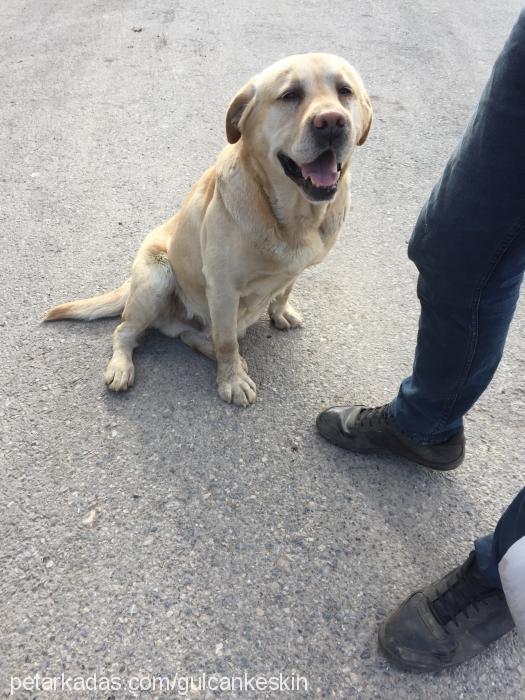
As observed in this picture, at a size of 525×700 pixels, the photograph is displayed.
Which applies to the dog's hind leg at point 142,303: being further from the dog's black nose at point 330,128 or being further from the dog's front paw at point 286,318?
the dog's black nose at point 330,128

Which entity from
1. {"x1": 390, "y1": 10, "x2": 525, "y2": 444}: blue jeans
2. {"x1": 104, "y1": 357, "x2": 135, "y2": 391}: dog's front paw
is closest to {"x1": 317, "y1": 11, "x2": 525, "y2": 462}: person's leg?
{"x1": 390, "y1": 10, "x2": 525, "y2": 444}: blue jeans

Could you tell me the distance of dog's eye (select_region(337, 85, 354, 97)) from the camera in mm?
2002

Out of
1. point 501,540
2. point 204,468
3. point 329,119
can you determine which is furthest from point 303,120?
point 501,540

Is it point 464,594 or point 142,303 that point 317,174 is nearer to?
point 142,303

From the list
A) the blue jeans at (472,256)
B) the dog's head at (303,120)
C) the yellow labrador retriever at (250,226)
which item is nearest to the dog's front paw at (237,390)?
the yellow labrador retriever at (250,226)

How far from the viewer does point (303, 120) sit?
188 cm

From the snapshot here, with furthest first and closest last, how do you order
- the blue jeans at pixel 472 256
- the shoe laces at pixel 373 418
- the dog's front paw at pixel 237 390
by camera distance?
1. the dog's front paw at pixel 237 390
2. the shoe laces at pixel 373 418
3. the blue jeans at pixel 472 256

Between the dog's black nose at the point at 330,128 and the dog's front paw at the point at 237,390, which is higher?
the dog's black nose at the point at 330,128

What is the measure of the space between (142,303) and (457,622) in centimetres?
179

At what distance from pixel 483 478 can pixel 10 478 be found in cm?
183

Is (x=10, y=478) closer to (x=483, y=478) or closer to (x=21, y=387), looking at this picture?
(x=21, y=387)

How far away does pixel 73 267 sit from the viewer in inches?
120

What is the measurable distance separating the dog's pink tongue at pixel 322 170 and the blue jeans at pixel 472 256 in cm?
45

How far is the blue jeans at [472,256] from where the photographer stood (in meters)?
1.35
